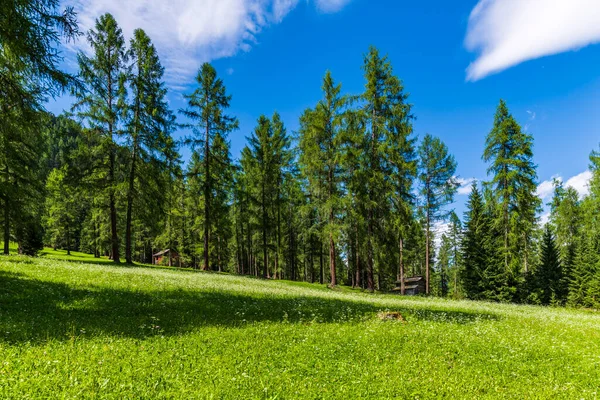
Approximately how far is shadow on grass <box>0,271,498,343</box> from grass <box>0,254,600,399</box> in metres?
0.05

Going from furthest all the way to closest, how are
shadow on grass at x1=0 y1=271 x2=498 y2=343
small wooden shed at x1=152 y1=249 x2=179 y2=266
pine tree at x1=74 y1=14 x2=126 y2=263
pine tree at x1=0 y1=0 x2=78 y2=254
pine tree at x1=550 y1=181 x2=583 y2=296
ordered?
small wooden shed at x1=152 y1=249 x2=179 y2=266
pine tree at x1=550 y1=181 x2=583 y2=296
pine tree at x1=74 y1=14 x2=126 y2=263
pine tree at x1=0 y1=0 x2=78 y2=254
shadow on grass at x1=0 y1=271 x2=498 y2=343

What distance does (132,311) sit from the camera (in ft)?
30.9

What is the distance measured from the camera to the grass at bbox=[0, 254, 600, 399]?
204 inches

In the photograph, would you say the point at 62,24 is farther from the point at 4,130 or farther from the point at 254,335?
the point at 254,335

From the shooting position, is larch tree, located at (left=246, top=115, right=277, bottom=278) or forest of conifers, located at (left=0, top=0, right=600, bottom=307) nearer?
forest of conifers, located at (left=0, top=0, right=600, bottom=307)

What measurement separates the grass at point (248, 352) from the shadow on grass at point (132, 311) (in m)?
0.05

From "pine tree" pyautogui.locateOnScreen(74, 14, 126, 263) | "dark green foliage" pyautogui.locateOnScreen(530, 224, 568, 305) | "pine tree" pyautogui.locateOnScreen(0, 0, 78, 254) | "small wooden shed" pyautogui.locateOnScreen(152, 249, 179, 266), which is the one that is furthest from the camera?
"small wooden shed" pyautogui.locateOnScreen(152, 249, 179, 266)

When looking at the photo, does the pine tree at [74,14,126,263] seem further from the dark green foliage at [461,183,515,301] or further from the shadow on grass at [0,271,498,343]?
the dark green foliage at [461,183,515,301]

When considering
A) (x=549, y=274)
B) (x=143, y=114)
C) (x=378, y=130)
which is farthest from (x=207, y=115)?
(x=549, y=274)

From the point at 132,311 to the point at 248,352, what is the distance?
15.4ft

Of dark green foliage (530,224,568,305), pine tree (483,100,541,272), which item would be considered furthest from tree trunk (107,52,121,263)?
dark green foliage (530,224,568,305)

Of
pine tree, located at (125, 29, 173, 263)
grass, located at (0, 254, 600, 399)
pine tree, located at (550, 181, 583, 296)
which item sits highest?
pine tree, located at (125, 29, 173, 263)

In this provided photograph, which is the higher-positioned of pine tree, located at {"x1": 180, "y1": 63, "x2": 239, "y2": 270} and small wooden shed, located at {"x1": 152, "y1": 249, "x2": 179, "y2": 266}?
pine tree, located at {"x1": 180, "y1": 63, "x2": 239, "y2": 270}

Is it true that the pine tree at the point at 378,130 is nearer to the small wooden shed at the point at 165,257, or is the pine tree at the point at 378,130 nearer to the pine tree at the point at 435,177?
the pine tree at the point at 435,177
